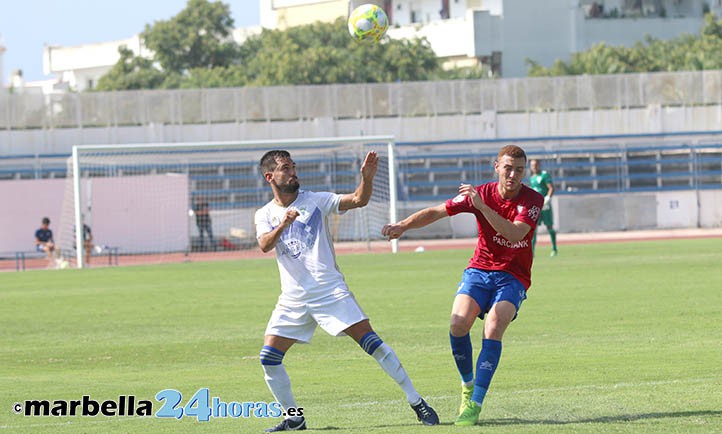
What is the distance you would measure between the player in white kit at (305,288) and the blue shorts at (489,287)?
2.82 feet

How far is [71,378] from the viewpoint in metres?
12.9

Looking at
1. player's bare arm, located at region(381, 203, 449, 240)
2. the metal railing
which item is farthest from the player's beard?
the metal railing

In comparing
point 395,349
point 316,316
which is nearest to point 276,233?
point 316,316

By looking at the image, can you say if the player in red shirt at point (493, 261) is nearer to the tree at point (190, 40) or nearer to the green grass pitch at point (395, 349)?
the green grass pitch at point (395, 349)

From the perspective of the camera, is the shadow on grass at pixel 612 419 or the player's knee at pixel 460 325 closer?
the shadow on grass at pixel 612 419

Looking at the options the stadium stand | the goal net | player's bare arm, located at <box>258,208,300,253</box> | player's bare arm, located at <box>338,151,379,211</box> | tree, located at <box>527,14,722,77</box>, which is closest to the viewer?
A: player's bare arm, located at <box>258,208,300,253</box>

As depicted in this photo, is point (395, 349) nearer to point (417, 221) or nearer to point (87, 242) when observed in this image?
point (417, 221)

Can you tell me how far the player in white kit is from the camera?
9.20 m

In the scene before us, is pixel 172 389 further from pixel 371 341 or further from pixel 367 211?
pixel 367 211

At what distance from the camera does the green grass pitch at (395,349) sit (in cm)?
978

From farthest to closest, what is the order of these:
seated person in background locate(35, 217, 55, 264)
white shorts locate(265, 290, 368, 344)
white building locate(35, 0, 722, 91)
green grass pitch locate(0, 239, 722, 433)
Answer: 1. white building locate(35, 0, 722, 91)
2. seated person in background locate(35, 217, 55, 264)
3. green grass pitch locate(0, 239, 722, 433)
4. white shorts locate(265, 290, 368, 344)

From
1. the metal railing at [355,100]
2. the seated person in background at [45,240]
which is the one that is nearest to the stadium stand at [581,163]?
the metal railing at [355,100]

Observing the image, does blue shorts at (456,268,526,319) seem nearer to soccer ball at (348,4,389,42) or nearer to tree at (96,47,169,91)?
soccer ball at (348,4,389,42)

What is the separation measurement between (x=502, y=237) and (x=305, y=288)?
5.34 feet
